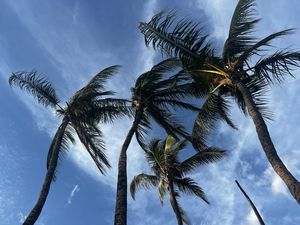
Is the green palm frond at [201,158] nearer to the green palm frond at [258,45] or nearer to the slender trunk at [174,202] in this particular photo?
the slender trunk at [174,202]

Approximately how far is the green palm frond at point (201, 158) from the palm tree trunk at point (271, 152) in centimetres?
827

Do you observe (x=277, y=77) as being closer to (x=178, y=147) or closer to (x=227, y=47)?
→ (x=227, y=47)

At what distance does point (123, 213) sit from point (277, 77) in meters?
7.33

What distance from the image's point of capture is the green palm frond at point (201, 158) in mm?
21172

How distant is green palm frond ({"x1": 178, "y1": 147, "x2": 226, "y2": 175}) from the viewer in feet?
69.5

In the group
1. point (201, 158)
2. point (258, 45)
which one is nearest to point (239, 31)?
point (258, 45)

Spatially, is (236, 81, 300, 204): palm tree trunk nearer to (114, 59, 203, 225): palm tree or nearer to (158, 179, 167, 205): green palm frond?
(114, 59, 203, 225): palm tree

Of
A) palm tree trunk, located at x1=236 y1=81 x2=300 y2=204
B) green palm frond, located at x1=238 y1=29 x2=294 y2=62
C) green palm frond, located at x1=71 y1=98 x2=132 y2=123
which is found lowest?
palm tree trunk, located at x1=236 y1=81 x2=300 y2=204

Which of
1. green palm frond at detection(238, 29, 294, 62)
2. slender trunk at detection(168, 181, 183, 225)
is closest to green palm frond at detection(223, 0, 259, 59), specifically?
green palm frond at detection(238, 29, 294, 62)

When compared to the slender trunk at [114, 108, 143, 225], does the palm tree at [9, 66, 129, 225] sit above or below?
above

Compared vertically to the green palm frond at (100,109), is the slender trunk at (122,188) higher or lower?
lower

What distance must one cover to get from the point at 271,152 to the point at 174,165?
11.9 metres

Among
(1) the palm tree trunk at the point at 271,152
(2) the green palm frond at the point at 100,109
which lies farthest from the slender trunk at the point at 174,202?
(1) the palm tree trunk at the point at 271,152

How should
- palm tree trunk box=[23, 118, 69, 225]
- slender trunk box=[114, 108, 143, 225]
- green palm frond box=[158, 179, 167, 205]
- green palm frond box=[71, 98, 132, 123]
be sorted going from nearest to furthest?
slender trunk box=[114, 108, 143, 225], palm tree trunk box=[23, 118, 69, 225], green palm frond box=[71, 98, 132, 123], green palm frond box=[158, 179, 167, 205]
